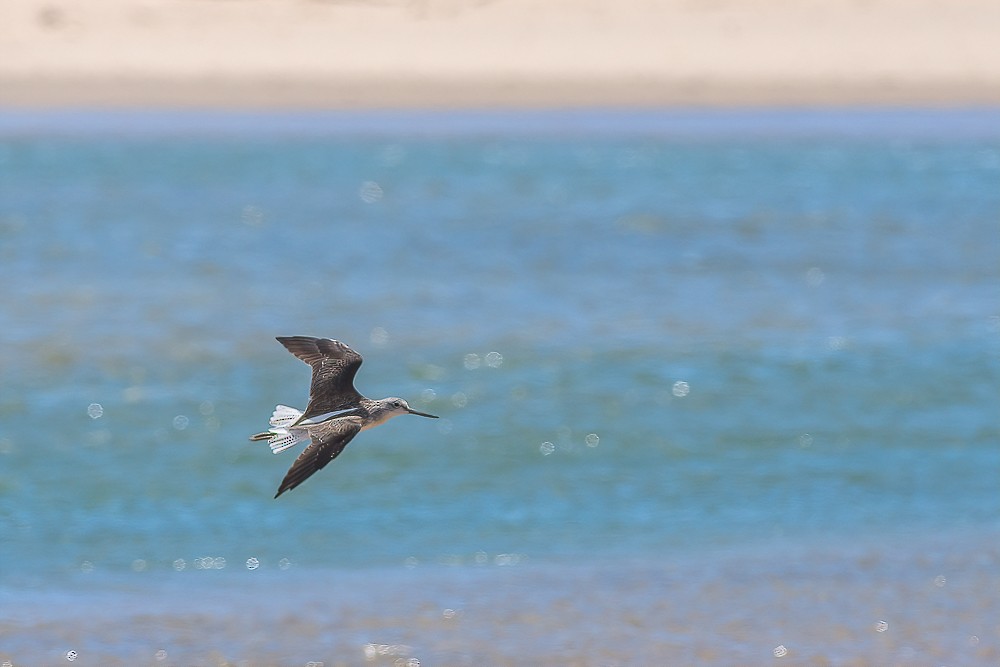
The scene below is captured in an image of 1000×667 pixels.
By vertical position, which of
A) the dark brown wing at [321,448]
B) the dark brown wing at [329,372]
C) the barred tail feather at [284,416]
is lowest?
the dark brown wing at [321,448]

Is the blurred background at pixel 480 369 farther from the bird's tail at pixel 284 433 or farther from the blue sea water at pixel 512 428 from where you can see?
the bird's tail at pixel 284 433

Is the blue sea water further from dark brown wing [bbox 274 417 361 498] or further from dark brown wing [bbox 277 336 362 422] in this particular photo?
dark brown wing [bbox 274 417 361 498]

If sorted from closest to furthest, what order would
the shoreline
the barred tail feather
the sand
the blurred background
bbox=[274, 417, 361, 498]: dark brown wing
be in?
bbox=[274, 417, 361, 498]: dark brown wing < the barred tail feather < the blurred background < the shoreline < the sand

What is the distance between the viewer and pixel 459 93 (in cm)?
3762

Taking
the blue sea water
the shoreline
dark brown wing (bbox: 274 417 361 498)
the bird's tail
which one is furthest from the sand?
dark brown wing (bbox: 274 417 361 498)

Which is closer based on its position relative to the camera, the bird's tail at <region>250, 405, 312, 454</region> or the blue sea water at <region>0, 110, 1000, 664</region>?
the bird's tail at <region>250, 405, 312, 454</region>

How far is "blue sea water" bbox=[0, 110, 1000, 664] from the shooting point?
10.5 metres

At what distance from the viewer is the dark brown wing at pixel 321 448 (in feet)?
19.7

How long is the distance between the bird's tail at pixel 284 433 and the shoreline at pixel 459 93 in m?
30.3

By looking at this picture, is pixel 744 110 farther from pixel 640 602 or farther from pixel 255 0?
pixel 640 602

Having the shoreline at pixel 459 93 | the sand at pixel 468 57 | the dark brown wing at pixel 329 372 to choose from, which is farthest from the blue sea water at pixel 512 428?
the sand at pixel 468 57

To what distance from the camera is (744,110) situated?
126 feet

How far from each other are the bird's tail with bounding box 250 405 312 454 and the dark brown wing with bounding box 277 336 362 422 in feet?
0.33

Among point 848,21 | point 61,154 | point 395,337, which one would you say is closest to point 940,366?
point 395,337
